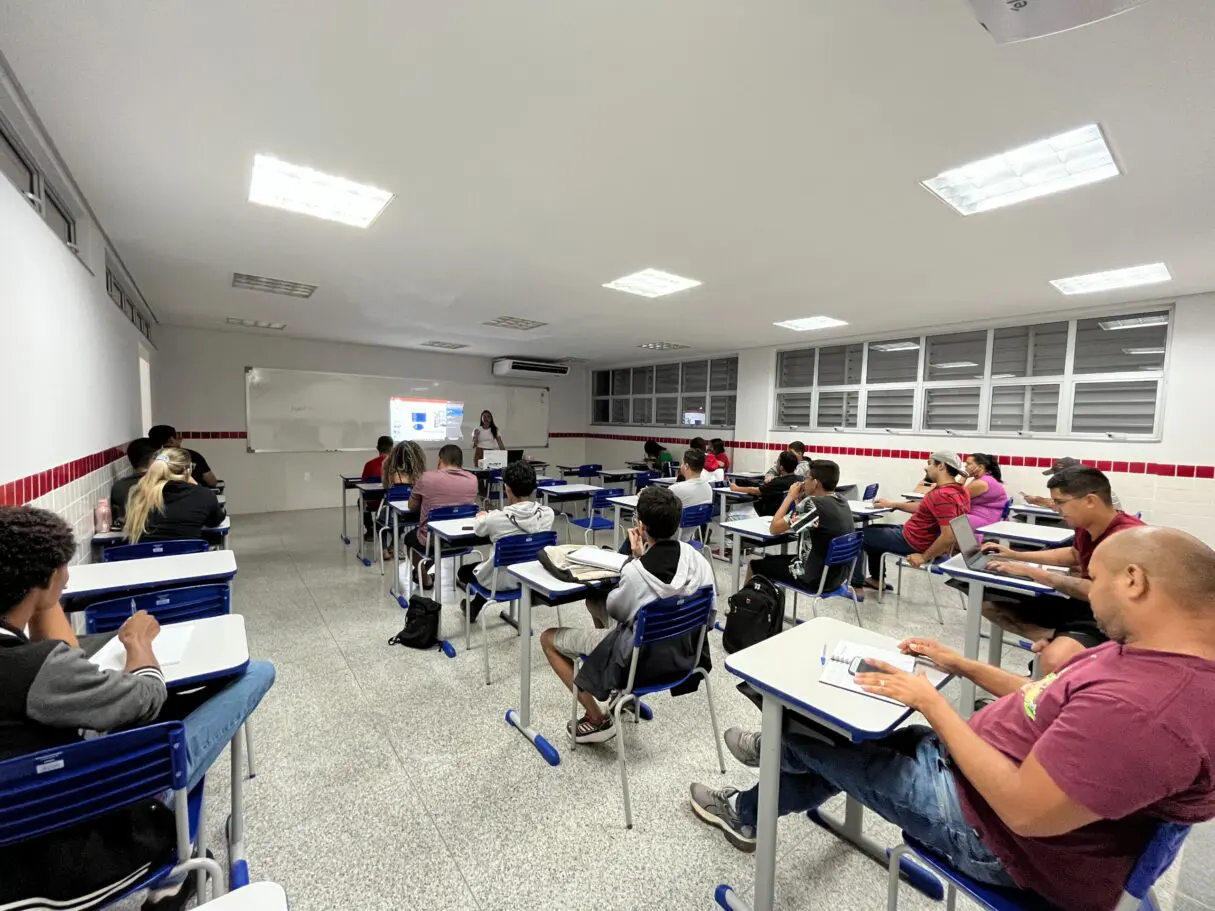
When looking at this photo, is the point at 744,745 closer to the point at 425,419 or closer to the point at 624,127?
the point at 624,127

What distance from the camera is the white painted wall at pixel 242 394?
7316mm

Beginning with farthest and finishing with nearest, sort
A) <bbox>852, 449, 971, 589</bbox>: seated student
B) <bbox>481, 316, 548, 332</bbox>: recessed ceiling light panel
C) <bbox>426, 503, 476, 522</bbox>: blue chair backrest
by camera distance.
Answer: <bbox>481, 316, 548, 332</bbox>: recessed ceiling light panel → <bbox>426, 503, 476, 522</bbox>: blue chair backrest → <bbox>852, 449, 971, 589</bbox>: seated student

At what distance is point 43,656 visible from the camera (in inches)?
40.4

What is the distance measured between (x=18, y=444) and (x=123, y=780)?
76.8 inches

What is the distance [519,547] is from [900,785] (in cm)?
215

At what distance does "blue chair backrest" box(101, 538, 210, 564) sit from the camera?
2650mm

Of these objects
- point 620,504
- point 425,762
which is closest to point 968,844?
point 425,762

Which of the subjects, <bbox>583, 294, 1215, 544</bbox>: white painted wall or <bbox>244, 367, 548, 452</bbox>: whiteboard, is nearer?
<bbox>583, 294, 1215, 544</bbox>: white painted wall

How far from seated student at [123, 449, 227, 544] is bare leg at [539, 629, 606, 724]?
244cm

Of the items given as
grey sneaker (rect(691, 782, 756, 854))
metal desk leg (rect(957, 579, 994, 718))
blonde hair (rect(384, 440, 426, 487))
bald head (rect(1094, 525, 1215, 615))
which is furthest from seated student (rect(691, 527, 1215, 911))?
blonde hair (rect(384, 440, 426, 487))

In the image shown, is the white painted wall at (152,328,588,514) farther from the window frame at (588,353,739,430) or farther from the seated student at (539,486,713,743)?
the seated student at (539,486,713,743)

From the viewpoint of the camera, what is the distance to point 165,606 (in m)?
1.99

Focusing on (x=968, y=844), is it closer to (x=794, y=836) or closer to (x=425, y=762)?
(x=794, y=836)

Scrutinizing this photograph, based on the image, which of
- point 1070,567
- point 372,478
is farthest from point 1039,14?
point 372,478
